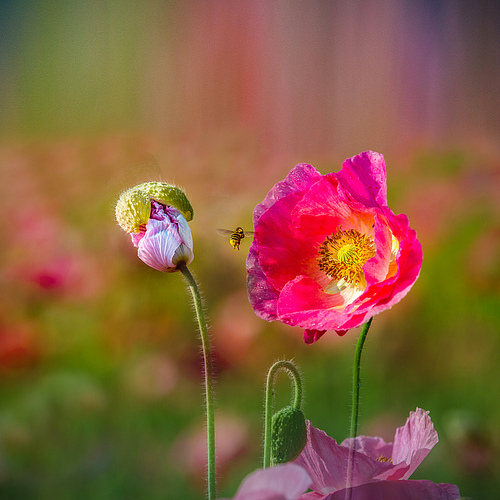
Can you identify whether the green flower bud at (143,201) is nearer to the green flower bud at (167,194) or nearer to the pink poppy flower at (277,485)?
the green flower bud at (167,194)

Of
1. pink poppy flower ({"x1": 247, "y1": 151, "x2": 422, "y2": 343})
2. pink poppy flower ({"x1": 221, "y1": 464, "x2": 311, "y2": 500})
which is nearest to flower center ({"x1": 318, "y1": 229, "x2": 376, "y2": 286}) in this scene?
pink poppy flower ({"x1": 247, "y1": 151, "x2": 422, "y2": 343})

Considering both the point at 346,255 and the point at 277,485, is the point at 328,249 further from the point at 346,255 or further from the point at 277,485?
the point at 277,485

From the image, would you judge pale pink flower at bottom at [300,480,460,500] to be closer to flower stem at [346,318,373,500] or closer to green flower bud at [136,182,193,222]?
flower stem at [346,318,373,500]

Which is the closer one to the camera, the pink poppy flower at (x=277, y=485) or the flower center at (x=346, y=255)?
the pink poppy flower at (x=277, y=485)

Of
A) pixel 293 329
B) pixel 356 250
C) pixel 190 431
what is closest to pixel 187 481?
pixel 190 431

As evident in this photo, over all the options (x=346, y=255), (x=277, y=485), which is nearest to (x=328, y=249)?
(x=346, y=255)

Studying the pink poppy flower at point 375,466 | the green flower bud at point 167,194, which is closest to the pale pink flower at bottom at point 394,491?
the pink poppy flower at point 375,466

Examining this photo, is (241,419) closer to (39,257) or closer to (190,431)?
(190,431)

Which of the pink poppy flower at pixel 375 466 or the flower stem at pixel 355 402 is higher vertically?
the flower stem at pixel 355 402
